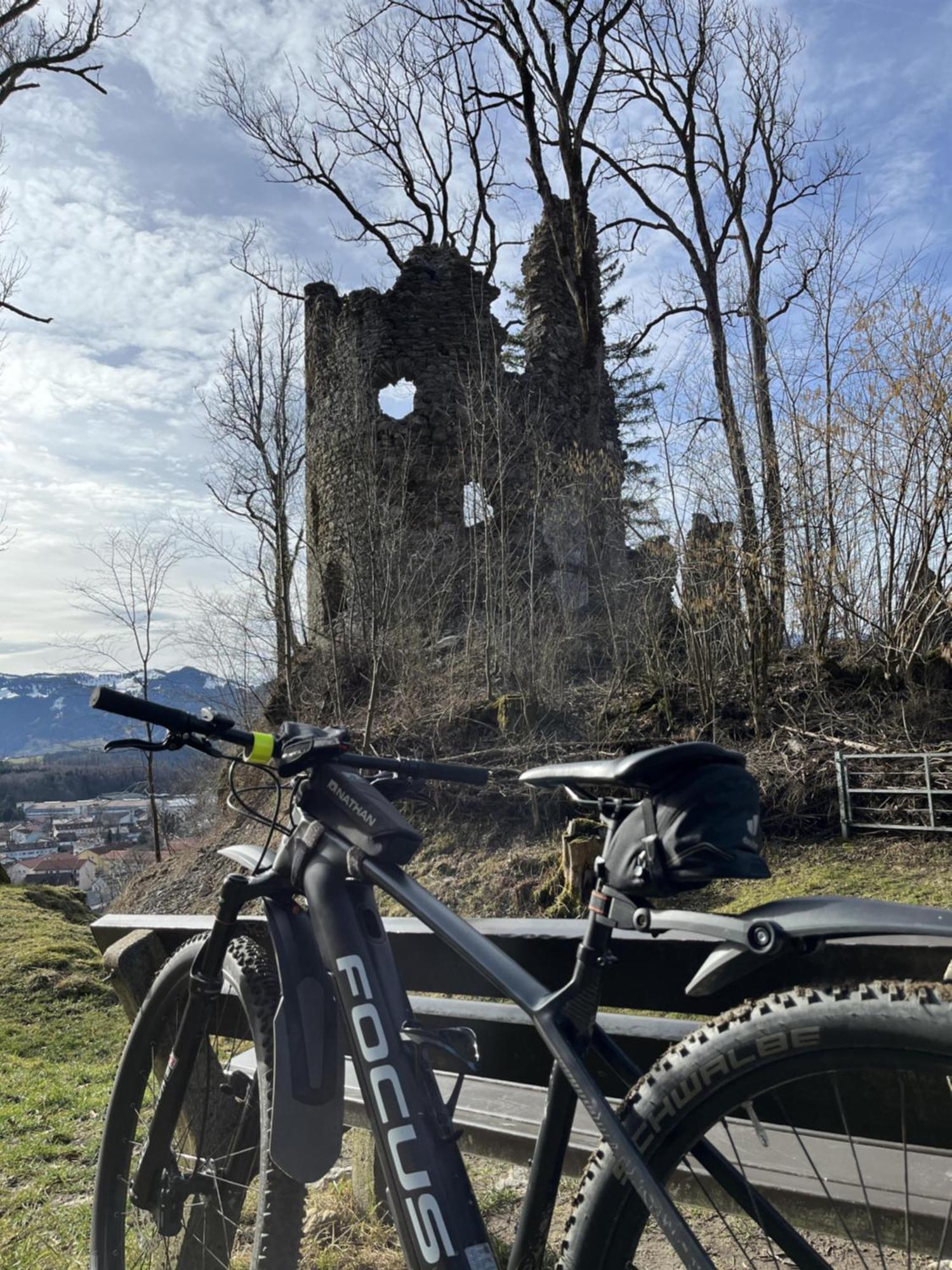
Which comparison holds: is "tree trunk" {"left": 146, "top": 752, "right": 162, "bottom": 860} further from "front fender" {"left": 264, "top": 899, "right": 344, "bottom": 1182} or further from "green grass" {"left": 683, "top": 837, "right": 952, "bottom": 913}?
"front fender" {"left": 264, "top": 899, "right": 344, "bottom": 1182}

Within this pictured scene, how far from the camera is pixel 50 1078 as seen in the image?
16.3 feet

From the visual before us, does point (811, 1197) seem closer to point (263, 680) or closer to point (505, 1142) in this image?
point (505, 1142)

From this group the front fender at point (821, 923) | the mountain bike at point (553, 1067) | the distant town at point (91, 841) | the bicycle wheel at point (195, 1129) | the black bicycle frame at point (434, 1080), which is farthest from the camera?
the distant town at point (91, 841)

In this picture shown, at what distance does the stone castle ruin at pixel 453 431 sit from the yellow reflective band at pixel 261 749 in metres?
11.5

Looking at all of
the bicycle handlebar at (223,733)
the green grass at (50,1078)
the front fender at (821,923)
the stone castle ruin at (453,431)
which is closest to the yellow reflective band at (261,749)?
the bicycle handlebar at (223,733)

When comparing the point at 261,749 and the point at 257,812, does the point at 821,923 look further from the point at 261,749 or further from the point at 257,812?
the point at 257,812

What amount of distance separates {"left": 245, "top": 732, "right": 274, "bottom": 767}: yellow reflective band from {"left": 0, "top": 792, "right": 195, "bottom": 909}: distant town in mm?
6426

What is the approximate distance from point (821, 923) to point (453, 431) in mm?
16944

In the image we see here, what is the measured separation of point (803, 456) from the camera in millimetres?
9391

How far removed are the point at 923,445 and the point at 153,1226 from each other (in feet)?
27.7

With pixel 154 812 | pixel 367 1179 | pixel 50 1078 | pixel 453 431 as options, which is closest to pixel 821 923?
pixel 367 1179

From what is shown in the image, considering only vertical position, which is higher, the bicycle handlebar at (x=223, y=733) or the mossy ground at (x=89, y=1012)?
the bicycle handlebar at (x=223, y=733)

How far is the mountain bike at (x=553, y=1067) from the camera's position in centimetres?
121

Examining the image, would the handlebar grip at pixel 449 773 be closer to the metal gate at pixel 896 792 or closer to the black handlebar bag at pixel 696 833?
the black handlebar bag at pixel 696 833
